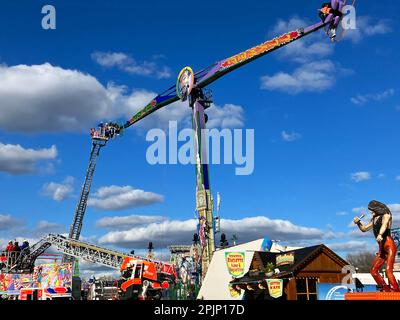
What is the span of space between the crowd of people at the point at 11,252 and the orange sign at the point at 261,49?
111 feet

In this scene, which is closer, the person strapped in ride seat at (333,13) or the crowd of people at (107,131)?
the person strapped in ride seat at (333,13)

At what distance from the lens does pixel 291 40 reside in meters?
46.2

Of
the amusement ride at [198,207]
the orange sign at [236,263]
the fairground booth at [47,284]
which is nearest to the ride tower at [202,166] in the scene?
the amusement ride at [198,207]

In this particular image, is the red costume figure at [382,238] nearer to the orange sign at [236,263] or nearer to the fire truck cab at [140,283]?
the orange sign at [236,263]

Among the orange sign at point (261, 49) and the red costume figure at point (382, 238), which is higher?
Result: the orange sign at point (261, 49)

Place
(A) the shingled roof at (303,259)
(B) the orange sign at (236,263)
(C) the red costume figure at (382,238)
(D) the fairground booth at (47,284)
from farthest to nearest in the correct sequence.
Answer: (D) the fairground booth at (47,284) < (B) the orange sign at (236,263) < (A) the shingled roof at (303,259) < (C) the red costume figure at (382,238)

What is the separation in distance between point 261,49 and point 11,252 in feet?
128

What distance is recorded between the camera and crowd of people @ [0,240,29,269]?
54144 millimetres

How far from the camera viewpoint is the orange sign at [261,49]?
4621 cm

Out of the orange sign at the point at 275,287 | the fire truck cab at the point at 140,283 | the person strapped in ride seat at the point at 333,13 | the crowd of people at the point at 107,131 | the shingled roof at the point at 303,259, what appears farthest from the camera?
the crowd of people at the point at 107,131

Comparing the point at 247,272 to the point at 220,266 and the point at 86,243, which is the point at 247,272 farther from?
the point at 86,243

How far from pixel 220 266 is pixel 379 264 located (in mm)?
24528

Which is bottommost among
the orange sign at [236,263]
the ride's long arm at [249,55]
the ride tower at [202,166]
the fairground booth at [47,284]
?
the fairground booth at [47,284]
